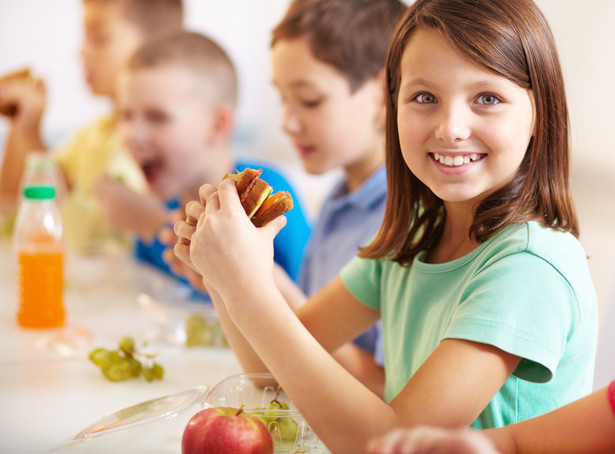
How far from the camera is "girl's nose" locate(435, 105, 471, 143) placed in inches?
31.3

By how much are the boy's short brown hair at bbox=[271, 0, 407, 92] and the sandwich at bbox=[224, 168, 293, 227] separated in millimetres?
641

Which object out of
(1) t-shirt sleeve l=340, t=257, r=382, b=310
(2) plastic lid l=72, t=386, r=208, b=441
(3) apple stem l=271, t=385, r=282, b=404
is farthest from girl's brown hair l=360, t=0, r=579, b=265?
(2) plastic lid l=72, t=386, r=208, b=441

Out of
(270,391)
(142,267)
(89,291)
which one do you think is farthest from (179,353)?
(142,267)

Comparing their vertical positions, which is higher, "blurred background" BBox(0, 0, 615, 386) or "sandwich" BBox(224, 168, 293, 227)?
"blurred background" BBox(0, 0, 615, 386)

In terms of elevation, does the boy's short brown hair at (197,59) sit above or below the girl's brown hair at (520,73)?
above

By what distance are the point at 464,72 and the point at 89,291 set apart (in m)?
1.12

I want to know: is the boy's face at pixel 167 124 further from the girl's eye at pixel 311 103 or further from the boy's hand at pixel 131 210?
the girl's eye at pixel 311 103

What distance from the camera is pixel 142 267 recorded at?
1.95 meters

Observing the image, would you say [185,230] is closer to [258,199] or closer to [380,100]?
[258,199]

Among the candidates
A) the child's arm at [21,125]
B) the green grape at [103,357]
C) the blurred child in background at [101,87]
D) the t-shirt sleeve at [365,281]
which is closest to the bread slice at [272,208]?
the t-shirt sleeve at [365,281]

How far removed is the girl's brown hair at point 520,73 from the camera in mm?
804

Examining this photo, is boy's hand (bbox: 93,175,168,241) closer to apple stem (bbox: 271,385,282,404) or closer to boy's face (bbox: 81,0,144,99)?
boy's face (bbox: 81,0,144,99)

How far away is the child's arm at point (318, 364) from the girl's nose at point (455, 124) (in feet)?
0.73

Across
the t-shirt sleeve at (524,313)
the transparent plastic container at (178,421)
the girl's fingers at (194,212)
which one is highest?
the girl's fingers at (194,212)
